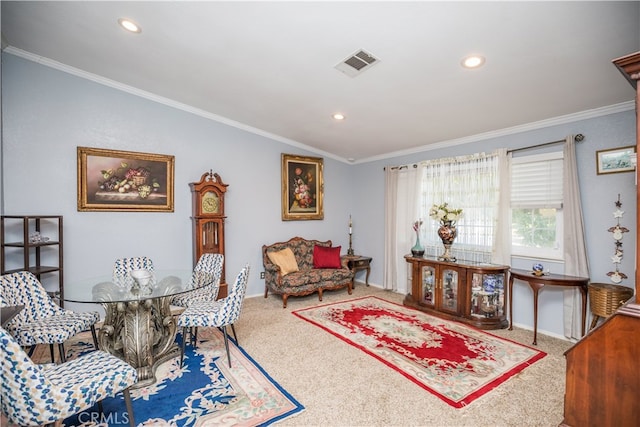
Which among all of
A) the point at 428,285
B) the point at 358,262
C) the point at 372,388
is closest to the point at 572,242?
the point at 428,285

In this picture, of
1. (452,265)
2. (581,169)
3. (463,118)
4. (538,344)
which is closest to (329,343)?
(452,265)

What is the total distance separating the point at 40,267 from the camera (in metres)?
3.42

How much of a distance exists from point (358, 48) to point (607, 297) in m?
3.08

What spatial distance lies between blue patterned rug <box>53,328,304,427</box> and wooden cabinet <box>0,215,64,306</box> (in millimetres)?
1140

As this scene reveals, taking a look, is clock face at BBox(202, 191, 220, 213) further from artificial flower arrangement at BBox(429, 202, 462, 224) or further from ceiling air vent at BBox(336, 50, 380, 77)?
artificial flower arrangement at BBox(429, 202, 462, 224)

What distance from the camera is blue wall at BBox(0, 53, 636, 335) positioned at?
125 inches

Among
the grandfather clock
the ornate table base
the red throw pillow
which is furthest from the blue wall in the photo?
the ornate table base

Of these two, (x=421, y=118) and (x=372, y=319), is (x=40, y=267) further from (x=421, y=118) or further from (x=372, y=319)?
(x=421, y=118)

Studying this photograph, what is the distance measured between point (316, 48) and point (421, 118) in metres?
1.74

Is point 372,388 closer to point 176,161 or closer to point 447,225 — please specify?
point 447,225

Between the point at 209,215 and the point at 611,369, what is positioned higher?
the point at 209,215

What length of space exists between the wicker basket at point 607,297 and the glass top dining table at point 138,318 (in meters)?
3.65

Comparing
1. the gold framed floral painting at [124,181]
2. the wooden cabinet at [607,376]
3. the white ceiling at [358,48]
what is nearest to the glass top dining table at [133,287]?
the gold framed floral painting at [124,181]

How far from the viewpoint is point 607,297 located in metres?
2.73
